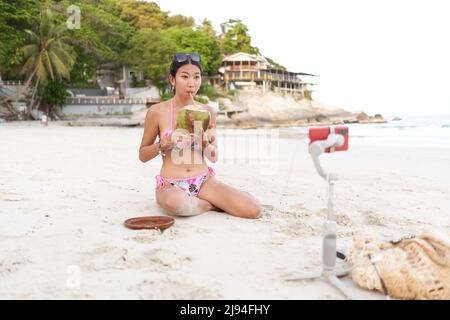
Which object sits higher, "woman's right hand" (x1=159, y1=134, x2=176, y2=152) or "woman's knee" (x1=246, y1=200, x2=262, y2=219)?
"woman's right hand" (x1=159, y1=134, x2=176, y2=152)

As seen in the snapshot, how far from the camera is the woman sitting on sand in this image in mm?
3527

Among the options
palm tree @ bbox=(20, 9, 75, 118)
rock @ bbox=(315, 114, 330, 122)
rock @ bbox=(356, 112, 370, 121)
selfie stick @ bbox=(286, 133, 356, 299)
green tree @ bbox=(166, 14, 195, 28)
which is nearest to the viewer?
selfie stick @ bbox=(286, 133, 356, 299)

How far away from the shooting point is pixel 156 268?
238 centimetres

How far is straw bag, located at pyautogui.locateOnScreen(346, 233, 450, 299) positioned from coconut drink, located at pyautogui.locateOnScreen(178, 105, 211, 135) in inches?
67.4

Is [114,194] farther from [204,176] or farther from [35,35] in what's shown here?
[35,35]

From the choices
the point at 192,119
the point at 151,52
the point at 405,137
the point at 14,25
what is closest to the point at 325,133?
the point at 192,119

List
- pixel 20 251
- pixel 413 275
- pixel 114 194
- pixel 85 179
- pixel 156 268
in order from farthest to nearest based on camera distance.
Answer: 1. pixel 85 179
2. pixel 114 194
3. pixel 20 251
4. pixel 156 268
5. pixel 413 275

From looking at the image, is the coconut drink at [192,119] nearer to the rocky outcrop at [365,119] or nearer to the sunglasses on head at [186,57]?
the sunglasses on head at [186,57]

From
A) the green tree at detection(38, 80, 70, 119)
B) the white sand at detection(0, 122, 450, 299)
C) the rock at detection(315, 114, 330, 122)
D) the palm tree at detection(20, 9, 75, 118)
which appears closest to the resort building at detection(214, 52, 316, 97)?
the rock at detection(315, 114, 330, 122)

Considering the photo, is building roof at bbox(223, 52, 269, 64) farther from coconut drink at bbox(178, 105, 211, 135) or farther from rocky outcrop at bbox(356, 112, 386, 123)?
coconut drink at bbox(178, 105, 211, 135)

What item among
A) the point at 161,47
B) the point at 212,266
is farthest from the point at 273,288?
the point at 161,47

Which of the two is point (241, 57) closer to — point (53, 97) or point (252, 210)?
point (53, 97)

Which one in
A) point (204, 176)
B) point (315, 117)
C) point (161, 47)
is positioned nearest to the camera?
point (204, 176)

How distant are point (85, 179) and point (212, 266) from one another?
3.67 meters
